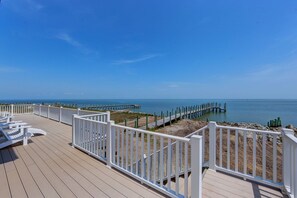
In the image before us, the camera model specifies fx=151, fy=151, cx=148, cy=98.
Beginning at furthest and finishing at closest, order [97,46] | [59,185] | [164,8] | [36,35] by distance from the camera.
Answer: [97,46] < [36,35] < [164,8] < [59,185]

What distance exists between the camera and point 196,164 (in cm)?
170

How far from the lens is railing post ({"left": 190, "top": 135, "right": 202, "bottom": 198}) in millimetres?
1664

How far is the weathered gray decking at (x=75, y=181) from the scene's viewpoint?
7.04ft

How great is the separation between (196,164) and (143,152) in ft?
3.30

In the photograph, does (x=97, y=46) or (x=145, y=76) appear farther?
(x=145, y=76)

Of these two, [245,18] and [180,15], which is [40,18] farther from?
[245,18]

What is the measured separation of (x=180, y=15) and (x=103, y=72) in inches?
764

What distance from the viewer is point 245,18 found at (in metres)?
7.84

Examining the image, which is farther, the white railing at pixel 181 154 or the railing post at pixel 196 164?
the white railing at pixel 181 154

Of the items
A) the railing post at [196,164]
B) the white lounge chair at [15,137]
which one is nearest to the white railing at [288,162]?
the railing post at [196,164]

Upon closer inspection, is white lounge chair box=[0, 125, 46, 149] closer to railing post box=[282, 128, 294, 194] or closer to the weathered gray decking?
the weathered gray decking

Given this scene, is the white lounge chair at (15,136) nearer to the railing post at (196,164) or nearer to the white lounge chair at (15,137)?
the white lounge chair at (15,137)

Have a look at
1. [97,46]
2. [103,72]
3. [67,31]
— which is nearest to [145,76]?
[103,72]

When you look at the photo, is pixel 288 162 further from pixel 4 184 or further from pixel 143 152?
pixel 4 184
